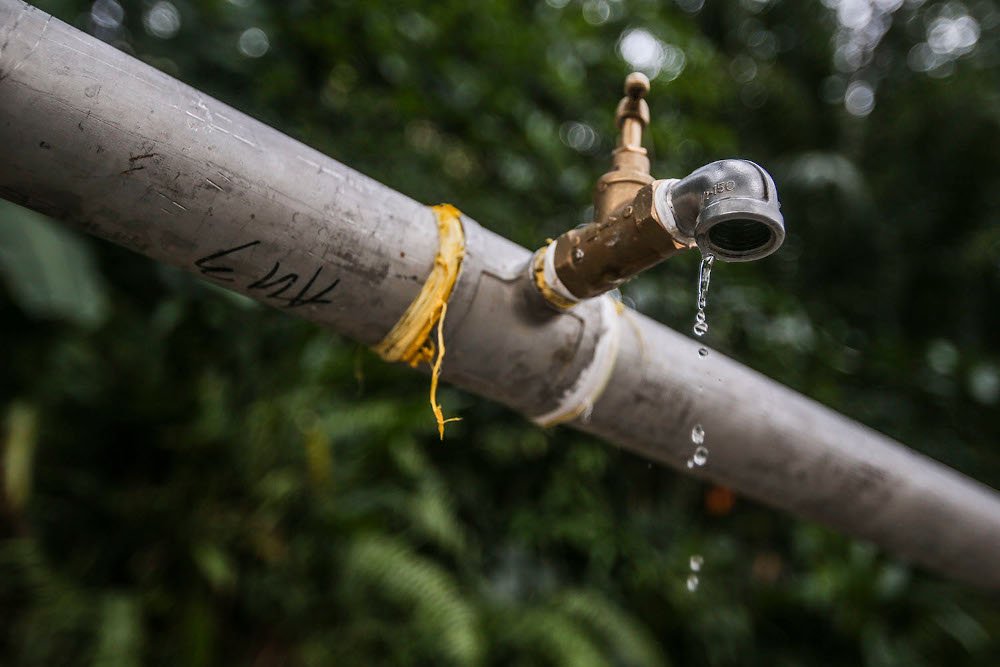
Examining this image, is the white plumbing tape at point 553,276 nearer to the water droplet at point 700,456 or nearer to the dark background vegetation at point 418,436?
the water droplet at point 700,456

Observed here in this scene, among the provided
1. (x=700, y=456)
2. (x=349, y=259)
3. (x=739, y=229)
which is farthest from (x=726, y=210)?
(x=700, y=456)

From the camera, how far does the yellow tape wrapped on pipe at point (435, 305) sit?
0.79 m

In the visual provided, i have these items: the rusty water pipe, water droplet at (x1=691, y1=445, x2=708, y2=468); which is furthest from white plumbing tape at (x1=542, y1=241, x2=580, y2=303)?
water droplet at (x1=691, y1=445, x2=708, y2=468)

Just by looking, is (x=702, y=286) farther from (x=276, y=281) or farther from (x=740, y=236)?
(x=276, y=281)

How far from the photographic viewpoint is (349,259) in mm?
741

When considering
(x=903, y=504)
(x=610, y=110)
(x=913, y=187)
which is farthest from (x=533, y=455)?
(x=913, y=187)

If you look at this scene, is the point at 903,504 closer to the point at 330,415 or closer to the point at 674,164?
the point at 330,415

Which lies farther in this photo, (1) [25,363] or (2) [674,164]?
(2) [674,164]

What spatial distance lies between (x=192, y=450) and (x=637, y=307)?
1.60m

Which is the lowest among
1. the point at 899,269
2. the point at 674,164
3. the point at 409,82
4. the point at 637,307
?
the point at 637,307

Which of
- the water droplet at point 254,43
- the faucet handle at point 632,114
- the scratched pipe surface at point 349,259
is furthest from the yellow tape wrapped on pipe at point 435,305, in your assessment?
the water droplet at point 254,43

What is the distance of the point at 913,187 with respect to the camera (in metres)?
3.69

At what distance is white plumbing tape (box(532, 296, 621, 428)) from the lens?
907mm

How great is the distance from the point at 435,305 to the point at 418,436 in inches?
73.0
